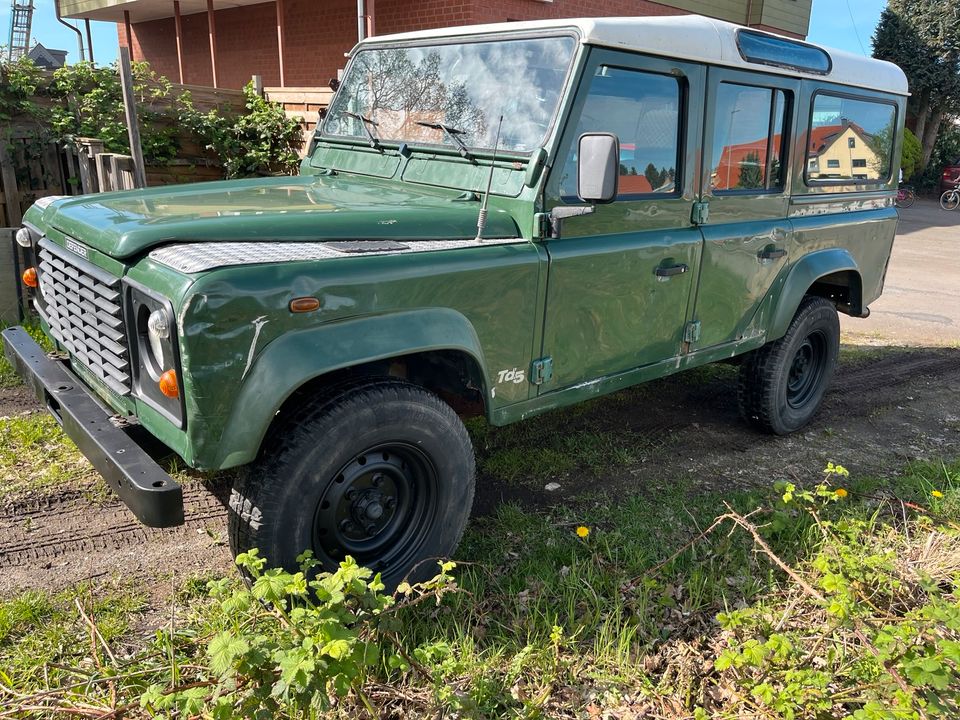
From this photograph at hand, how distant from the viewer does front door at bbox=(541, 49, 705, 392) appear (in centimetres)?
316

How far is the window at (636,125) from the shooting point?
3.15 meters

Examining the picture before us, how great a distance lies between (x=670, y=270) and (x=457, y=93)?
1.29 metres

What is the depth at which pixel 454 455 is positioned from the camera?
2.93 meters

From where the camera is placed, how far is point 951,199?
20453 mm

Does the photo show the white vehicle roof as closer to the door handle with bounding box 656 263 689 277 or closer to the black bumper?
the door handle with bounding box 656 263 689 277

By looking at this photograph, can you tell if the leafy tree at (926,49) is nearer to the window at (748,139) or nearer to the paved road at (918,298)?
the paved road at (918,298)

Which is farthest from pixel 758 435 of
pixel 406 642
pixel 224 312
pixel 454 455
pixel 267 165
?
pixel 267 165

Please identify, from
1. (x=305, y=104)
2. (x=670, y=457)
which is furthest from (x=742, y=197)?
(x=305, y=104)

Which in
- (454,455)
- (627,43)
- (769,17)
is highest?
(769,17)

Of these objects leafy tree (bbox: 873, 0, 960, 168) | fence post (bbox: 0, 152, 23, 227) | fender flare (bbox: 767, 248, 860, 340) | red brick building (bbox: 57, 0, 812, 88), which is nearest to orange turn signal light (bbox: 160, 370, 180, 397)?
fender flare (bbox: 767, 248, 860, 340)

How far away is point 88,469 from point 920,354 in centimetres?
670

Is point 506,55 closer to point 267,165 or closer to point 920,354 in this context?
point 920,354

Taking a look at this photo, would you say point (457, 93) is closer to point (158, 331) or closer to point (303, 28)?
point (158, 331)

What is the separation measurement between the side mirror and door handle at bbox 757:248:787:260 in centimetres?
161
